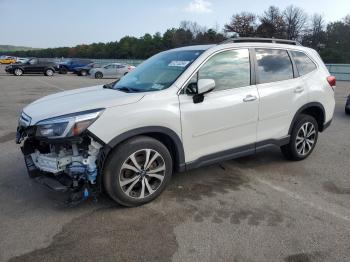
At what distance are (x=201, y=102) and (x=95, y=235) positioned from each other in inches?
72.0

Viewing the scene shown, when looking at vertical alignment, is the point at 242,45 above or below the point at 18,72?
above

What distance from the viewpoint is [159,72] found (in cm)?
419

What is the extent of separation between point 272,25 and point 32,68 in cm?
5218

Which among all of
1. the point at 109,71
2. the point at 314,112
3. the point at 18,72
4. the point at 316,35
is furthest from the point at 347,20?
the point at 314,112

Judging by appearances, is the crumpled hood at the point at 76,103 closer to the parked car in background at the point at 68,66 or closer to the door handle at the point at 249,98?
the door handle at the point at 249,98

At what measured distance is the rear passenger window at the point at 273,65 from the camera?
437cm

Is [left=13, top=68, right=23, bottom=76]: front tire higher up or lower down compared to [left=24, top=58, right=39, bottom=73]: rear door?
lower down

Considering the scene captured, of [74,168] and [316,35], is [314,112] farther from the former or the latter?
[316,35]

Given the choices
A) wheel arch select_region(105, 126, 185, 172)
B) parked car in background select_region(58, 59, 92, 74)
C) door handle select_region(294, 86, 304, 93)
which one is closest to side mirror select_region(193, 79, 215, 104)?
wheel arch select_region(105, 126, 185, 172)

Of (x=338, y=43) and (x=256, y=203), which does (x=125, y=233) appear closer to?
(x=256, y=203)

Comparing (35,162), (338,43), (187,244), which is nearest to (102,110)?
(35,162)

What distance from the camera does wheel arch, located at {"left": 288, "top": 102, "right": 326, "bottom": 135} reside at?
4812mm

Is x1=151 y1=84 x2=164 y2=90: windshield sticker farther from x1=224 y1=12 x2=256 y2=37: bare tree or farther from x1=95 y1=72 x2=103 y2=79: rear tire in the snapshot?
x1=224 y1=12 x2=256 y2=37: bare tree

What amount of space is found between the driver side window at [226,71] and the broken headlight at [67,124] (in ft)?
3.75
